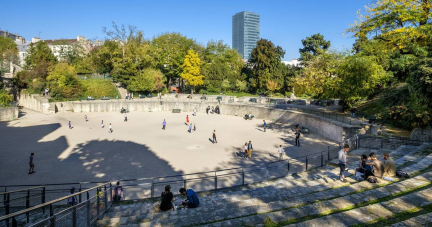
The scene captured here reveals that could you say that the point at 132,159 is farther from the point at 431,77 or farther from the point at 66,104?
the point at 66,104

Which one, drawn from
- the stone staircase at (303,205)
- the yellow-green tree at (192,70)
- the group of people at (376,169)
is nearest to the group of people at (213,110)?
the yellow-green tree at (192,70)

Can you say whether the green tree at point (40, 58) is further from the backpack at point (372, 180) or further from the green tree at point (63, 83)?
the backpack at point (372, 180)

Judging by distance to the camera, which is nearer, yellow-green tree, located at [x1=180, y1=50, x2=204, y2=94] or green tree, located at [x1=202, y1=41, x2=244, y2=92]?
yellow-green tree, located at [x1=180, y1=50, x2=204, y2=94]

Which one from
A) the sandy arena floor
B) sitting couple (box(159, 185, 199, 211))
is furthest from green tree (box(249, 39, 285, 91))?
sitting couple (box(159, 185, 199, 211))

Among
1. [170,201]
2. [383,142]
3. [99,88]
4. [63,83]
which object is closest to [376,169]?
[170,201]

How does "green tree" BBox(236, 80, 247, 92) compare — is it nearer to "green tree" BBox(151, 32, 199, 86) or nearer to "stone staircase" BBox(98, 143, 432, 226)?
"green tree" BBox(151, 32, 199, 86)

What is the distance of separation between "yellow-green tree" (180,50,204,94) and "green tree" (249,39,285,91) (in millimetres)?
11690

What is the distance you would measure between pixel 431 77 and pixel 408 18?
1153cm

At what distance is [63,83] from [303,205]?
157 feet

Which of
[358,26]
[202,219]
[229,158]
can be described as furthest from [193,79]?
[202,219]

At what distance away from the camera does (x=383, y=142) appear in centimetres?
1614

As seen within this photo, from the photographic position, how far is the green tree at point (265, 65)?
53.3m

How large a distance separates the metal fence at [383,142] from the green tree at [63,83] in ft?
148

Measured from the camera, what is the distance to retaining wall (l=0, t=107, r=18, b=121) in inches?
1291
